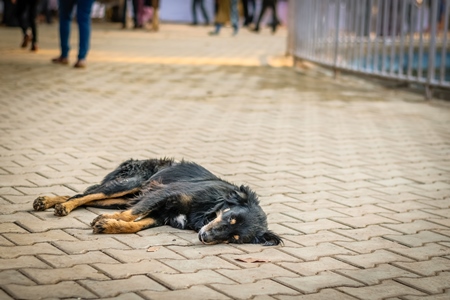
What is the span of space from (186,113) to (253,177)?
3426 millimetres

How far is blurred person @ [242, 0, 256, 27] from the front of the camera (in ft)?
98.6

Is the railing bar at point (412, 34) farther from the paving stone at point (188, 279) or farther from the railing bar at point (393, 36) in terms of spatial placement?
the paving stone at point (188, 279)

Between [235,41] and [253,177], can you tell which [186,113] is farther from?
[235,41]

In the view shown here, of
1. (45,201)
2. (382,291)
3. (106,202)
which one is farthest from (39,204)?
(382,291)

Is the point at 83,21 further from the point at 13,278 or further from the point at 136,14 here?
the point at 136,14

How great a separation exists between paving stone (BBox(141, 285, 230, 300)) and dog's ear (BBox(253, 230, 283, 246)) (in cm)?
94

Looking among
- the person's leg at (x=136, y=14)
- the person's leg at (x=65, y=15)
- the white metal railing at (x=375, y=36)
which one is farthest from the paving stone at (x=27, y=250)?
the person's leg at (x=136, y=14)

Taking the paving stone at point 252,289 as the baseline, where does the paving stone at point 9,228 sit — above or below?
above

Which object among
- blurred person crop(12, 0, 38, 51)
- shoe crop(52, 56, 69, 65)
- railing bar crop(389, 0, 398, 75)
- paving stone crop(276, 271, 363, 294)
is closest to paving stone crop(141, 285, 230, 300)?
paving stone crop(276, 271, 363, 294)

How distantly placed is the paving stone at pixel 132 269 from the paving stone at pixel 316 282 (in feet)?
1.98

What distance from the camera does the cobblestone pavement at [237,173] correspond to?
4.46m

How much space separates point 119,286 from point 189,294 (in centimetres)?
34

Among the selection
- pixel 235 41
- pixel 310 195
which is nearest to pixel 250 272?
pixel 310 195

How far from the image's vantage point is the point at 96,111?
33.6ft
